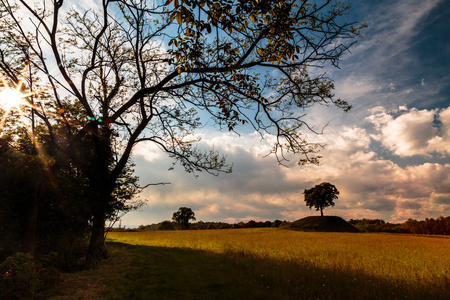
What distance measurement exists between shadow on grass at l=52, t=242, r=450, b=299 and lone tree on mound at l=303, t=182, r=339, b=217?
64.7 metres

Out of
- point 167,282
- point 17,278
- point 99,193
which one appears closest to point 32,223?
point 17,278

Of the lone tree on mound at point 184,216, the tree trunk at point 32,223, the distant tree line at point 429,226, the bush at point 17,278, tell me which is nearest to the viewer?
the bush at point 17,278

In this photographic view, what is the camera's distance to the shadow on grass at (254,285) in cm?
718

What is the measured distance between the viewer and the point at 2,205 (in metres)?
8.06

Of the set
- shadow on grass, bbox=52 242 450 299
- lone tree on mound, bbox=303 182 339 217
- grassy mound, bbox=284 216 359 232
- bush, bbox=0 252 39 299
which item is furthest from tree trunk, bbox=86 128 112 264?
lone tree on mound, bbox=303 182 339 217

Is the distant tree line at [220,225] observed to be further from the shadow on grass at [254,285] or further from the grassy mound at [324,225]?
the shadow on grass at [254,285]

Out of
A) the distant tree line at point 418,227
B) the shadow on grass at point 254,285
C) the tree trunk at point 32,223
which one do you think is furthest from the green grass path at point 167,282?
the distant tree line at point 418,227

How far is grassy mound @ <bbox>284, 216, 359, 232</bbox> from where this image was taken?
57688 millimetres

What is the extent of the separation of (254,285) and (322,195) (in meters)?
69.3

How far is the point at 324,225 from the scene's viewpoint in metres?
59.3

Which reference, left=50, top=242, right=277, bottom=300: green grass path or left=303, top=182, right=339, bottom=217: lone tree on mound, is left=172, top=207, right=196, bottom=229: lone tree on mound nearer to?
left=303, top=182, right=339, bottom=217: lone tree on mound

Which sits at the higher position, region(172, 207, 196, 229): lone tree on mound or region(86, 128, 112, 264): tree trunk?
region(86, 128, 112, 264): tree trunk

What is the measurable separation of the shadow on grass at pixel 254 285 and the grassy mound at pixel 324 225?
5330 cm

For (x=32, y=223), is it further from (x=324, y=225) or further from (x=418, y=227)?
(x=418, y=227)
